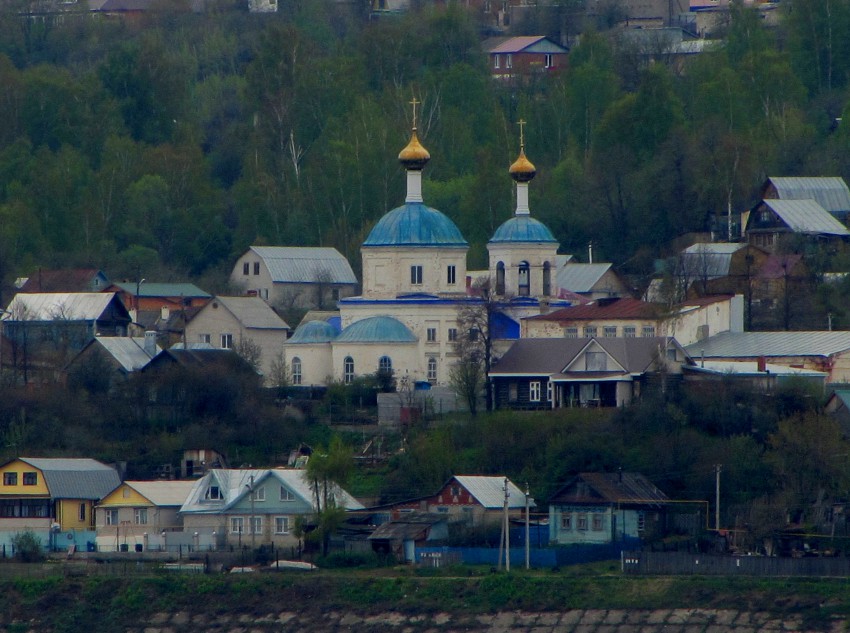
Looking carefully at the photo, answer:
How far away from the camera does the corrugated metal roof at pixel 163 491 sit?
51.9 m

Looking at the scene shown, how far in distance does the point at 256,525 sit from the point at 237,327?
1583 cm

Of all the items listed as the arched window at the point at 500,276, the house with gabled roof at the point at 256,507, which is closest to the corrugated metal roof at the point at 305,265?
the arched window at the point at 500,276

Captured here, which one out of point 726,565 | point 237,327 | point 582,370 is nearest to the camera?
point 726,565

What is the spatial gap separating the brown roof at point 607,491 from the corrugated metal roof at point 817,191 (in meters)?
21.8

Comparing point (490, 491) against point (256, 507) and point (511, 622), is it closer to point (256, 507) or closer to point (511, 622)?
point (256, 507)

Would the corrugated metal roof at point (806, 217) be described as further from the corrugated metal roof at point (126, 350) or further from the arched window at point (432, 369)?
the corrugated metal roof at point (126, 350)

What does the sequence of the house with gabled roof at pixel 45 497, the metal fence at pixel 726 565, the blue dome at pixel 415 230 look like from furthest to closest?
the blue dome at pixel 415 230, the house with gabled roof at pixel 45 497, the metal fence at pixel 726 565

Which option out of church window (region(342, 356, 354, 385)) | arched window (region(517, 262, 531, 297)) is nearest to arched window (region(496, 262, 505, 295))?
arched window (region(517, 262, 531, 297))

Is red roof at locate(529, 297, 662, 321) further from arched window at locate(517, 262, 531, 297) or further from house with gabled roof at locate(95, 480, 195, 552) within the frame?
house with gabled roof at locate(95, 480, 195, 552)

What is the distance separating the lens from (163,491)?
52406mm

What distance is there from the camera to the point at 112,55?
289ft

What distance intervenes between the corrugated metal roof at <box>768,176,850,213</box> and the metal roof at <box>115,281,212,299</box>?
1570 centimetres

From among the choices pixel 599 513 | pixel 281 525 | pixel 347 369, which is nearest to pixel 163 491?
pixel 281 525

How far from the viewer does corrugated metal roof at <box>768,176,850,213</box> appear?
70.5 m
